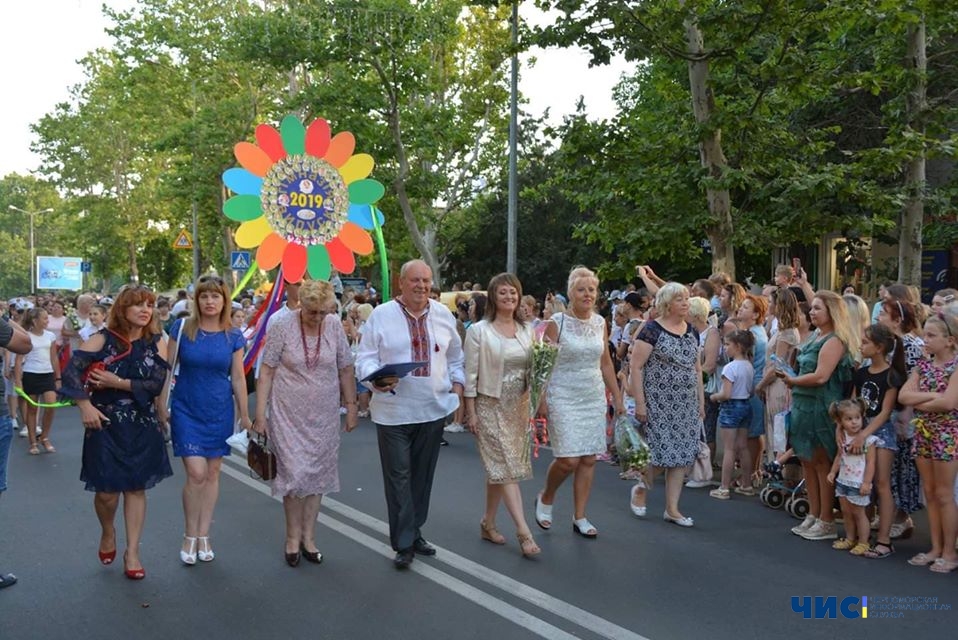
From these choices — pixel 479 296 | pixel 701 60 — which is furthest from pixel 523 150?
pixel 479 296

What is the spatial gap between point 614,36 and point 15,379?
31.0ft

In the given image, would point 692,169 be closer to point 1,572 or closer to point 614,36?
point 614,36

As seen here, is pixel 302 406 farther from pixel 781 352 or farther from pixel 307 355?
pixel 781 352

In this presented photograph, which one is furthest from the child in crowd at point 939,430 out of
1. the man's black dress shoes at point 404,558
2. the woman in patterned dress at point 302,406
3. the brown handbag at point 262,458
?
the brown handbag at point 262,458

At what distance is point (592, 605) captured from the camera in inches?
204

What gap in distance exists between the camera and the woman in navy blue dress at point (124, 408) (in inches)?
221

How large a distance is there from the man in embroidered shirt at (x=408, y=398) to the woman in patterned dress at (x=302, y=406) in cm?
31

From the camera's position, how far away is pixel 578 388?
663 cm

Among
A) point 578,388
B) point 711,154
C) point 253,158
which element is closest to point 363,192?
point 253,158

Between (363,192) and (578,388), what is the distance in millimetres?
2855

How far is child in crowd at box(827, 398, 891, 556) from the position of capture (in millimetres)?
6316

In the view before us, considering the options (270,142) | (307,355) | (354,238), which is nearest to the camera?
(307,355)

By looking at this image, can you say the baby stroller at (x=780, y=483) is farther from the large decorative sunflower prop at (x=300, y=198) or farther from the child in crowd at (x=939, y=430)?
the large decorative sunflower prop at (x=300, y=198)

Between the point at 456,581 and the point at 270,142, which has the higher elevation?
the point at 270,142
